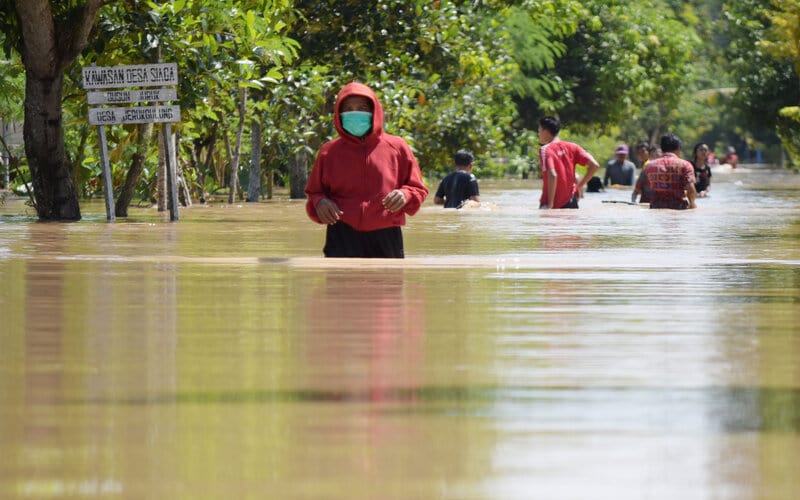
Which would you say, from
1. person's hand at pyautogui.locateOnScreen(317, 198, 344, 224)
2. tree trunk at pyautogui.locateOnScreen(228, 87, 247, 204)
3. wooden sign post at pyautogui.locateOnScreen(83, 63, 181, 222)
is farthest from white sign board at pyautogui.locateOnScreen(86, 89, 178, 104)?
person's hand at pyautogui.locateOnScreen(317, 198, 344, 224)

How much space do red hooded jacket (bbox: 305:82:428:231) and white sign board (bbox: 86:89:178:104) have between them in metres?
11.8

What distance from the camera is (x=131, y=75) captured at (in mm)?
23391

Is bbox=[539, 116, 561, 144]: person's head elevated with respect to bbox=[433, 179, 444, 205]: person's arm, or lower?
elevated

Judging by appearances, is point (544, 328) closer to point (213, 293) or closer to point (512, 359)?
point (512, 359)

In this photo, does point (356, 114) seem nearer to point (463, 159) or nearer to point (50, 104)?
point (463, 159)

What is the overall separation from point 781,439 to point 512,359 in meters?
2.04

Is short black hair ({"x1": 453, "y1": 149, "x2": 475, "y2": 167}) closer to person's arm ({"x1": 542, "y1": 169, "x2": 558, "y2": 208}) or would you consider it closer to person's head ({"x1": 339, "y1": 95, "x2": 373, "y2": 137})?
person's arm ({"x1": 542, "y1": 169, "x2": 558, "y2": 208})

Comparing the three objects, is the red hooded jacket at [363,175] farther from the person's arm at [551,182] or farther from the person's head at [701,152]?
the person's head at [701,152]

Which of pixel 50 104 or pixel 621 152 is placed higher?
pixel 50 104

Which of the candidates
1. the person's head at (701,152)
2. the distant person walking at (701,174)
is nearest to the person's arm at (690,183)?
the person's head at (701,152)

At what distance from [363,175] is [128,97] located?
1210 cm

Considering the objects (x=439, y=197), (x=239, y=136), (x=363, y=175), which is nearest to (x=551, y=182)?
(x=439, y=197)

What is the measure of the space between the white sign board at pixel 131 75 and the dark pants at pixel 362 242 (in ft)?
37.0

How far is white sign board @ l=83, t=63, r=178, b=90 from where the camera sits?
23.3 metres
